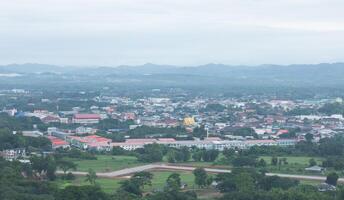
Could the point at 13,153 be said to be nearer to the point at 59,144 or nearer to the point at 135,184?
the point at 59,144

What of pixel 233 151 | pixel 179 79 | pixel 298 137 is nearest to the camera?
pixel 233 151

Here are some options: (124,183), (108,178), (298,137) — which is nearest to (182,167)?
(108,178)

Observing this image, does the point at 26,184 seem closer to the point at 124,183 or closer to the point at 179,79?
the point at 124,183

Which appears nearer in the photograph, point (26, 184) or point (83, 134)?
point (26, 184)


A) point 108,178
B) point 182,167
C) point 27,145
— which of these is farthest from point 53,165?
point 27,145

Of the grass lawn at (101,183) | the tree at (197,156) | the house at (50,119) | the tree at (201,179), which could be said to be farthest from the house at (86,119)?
the tree at (201,179)

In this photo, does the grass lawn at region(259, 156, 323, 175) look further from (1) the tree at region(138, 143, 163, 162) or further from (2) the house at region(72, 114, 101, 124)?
(2) the house at region(72, 114, 101, 124)

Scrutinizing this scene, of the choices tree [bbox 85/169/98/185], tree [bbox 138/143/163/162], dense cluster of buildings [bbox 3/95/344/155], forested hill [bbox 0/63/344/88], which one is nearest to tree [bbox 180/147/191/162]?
tree [bbox 138/143/163/162]

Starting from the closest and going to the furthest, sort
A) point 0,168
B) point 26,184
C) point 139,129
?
point 26,184
point 0,168
point 139,129
